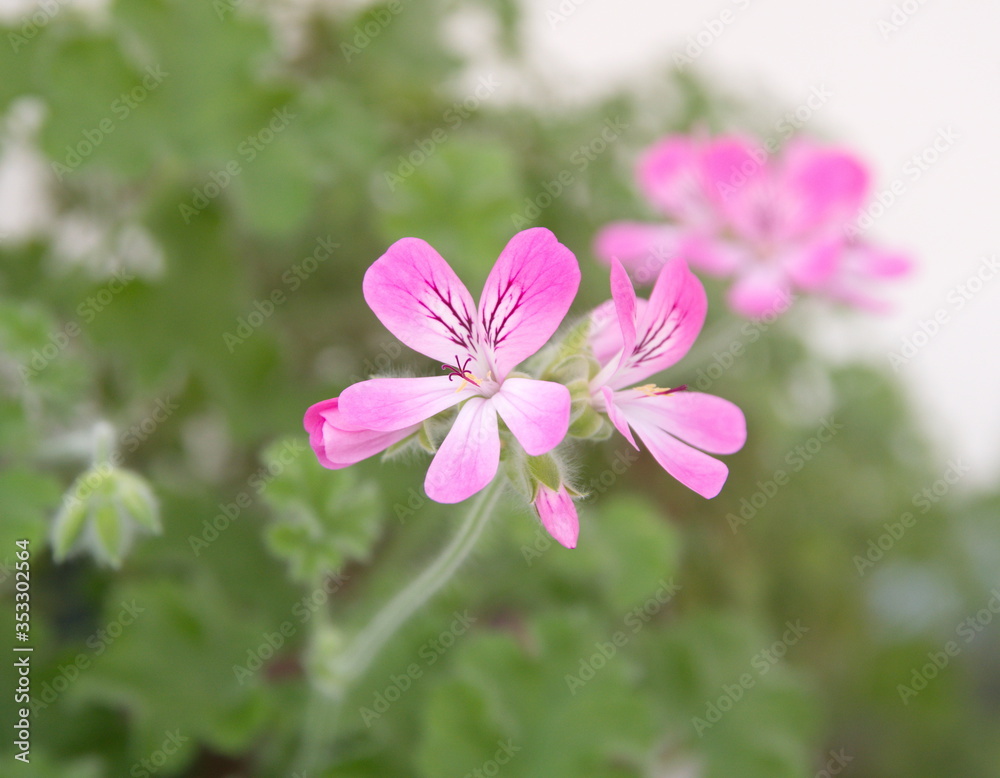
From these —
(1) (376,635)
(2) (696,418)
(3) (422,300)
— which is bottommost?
(1) (376,635)

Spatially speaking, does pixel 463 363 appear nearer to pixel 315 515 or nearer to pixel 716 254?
pixel 315 515

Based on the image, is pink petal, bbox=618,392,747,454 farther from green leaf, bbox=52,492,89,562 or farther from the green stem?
green leaf, bbox=52,492,89,562

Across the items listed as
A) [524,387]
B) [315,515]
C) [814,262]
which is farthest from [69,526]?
[814,262]

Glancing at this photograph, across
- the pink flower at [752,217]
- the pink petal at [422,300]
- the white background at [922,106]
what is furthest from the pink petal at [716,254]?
the white background at [922,106]

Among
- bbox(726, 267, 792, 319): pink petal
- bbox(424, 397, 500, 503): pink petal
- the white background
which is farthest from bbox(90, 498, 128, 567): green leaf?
the white background

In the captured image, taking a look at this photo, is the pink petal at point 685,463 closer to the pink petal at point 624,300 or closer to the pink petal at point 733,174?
the pink petal at point 624,300

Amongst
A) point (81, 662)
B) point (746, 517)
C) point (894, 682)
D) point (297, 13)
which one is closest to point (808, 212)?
point (746, 517)

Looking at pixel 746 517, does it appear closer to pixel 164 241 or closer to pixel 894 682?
pixel 894 682
